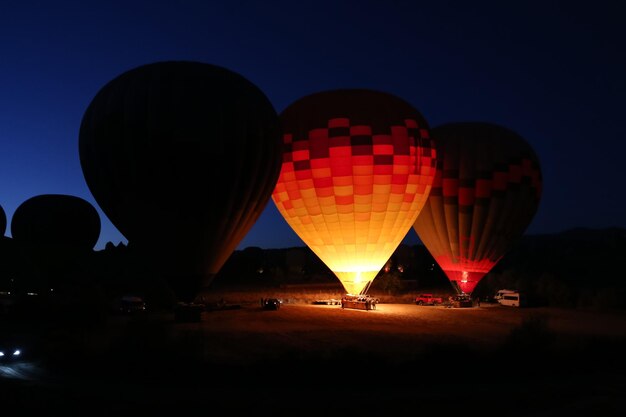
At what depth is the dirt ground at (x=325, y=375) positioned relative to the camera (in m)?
A: 9.96

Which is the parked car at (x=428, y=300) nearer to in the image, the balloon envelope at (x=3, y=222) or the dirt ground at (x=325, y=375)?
the dirt ground at (x=325, y=375)

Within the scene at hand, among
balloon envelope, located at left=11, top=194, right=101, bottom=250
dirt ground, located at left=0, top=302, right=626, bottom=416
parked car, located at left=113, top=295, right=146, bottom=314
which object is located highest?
balloon envelope, located at left=11, top=194, right=101, bottom=250

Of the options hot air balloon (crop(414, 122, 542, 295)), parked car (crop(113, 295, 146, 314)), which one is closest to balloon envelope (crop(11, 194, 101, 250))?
parked car (crop(113, 295, 146, 314))

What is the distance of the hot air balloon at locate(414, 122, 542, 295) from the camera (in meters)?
26.7

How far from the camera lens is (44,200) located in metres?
42.9

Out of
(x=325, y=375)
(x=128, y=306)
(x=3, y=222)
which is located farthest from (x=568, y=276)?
(x=3, y=222)

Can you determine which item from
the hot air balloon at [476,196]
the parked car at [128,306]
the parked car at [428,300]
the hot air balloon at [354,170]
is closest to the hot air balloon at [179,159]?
the hot air balloon at [354,170]

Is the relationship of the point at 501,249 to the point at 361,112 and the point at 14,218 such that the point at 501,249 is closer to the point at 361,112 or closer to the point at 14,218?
the point at 361,112

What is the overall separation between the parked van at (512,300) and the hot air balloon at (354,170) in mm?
8703

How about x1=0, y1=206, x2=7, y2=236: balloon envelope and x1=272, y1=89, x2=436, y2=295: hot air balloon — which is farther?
x1=0, y1=206, x2=7, y2=236: balloon envelope

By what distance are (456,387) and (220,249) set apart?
9.41 m

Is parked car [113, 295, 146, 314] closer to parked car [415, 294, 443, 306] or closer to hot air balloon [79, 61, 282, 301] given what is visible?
hot air balloon [79, 61, 282, 301]

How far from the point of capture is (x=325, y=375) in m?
11.8

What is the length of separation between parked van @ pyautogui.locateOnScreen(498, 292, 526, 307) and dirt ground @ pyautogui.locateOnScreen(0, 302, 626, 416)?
465 inches
